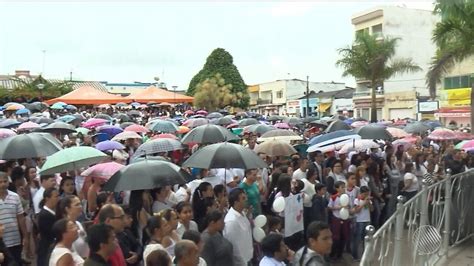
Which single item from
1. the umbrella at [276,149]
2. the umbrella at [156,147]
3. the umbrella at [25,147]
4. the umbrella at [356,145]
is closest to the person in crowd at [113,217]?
the umbrella at [25,147]

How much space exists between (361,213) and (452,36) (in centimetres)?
1229

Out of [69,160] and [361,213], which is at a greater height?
[69,160]

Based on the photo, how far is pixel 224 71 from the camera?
52625 millimetres

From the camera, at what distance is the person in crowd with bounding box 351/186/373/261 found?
7.75 metres

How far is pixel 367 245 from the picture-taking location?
3914mm

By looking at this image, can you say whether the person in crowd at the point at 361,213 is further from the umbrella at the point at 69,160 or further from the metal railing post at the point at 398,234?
the umbrella at the point at 69,160

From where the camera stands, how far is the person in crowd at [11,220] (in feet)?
19.5

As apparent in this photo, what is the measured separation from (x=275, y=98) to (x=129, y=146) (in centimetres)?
6351

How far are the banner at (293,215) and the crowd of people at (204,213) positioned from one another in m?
0.07

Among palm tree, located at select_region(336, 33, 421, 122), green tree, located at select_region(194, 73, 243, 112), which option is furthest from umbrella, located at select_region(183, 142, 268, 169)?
green tree, located at select_region(194, 73, 243, 112)

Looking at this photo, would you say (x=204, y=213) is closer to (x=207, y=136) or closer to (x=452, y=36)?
(x=207, y=136)

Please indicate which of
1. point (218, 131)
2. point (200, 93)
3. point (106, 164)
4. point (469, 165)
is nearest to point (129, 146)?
point (218, 131)


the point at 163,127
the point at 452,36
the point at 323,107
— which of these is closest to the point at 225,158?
the point at 163,127

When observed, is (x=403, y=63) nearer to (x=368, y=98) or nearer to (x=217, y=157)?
(x=368, y=98)
